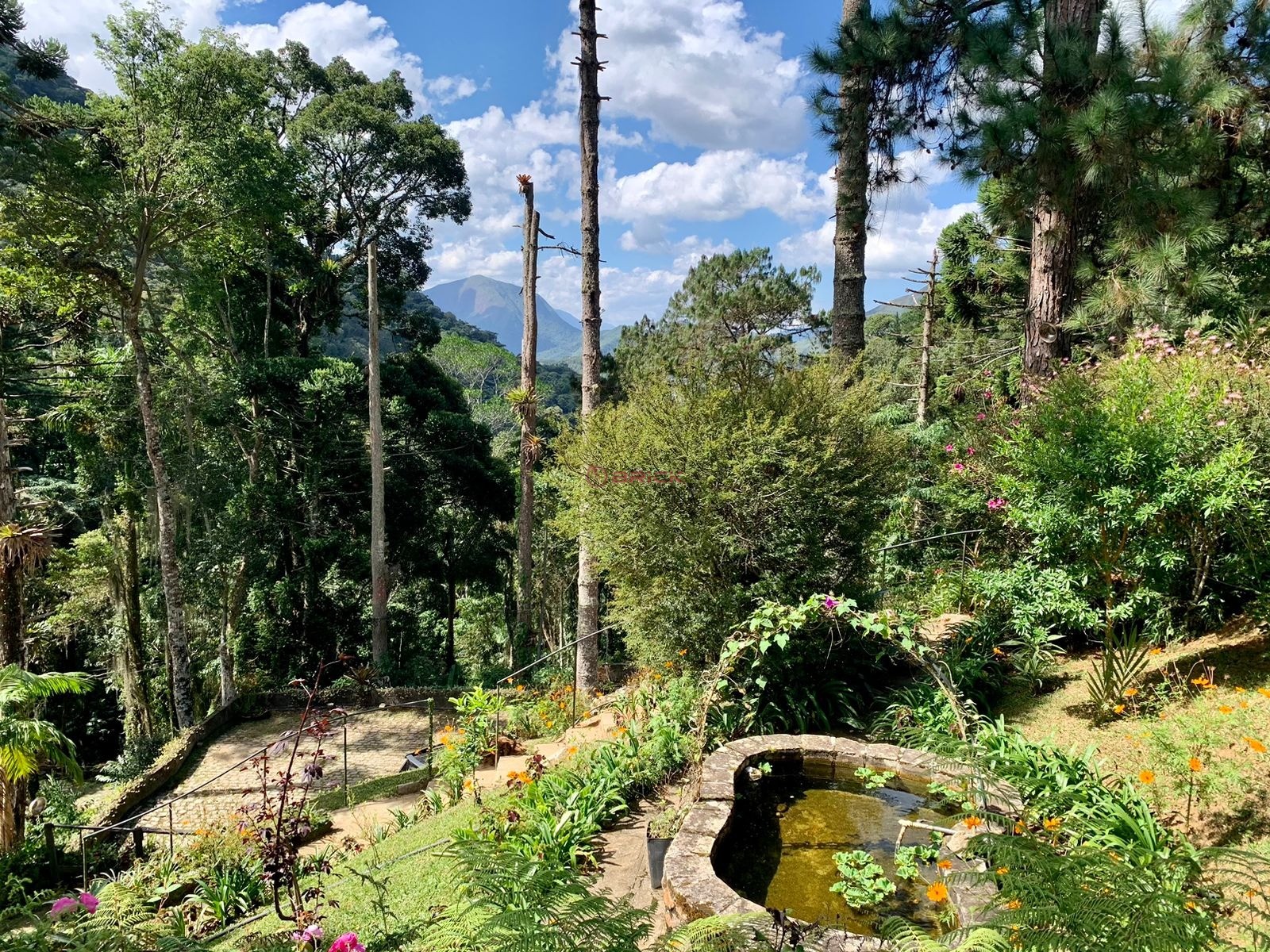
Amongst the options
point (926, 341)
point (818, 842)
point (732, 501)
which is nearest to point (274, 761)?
point (732, 501)

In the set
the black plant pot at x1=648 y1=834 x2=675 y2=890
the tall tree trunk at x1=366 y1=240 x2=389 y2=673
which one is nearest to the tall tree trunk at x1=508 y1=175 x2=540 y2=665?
the tall tree trunk at x1=366 y1=240 x2=389 y2=673

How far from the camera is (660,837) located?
391 cm

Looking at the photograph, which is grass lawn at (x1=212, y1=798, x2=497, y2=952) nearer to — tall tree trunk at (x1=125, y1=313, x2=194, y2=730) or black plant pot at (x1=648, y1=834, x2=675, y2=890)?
black plant pot at (x1=648, y1=834, x2=675, y2=890)

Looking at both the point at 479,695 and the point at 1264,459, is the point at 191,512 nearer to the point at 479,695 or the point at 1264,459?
the point at 479,695

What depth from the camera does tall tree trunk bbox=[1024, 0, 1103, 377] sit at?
546 cm

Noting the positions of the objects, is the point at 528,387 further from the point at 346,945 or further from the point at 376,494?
the point at 346,945

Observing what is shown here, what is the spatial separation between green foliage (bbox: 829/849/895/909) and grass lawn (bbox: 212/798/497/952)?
195cm

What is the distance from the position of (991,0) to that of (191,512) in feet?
50.0

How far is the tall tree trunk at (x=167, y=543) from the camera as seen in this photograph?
10.6 m

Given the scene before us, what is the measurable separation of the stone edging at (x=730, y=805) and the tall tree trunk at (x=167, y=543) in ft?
33.4

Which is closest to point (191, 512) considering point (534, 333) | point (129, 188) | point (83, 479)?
point (83, 479)

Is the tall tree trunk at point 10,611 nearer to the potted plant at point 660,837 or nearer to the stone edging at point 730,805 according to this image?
the potted plant at point 660,837

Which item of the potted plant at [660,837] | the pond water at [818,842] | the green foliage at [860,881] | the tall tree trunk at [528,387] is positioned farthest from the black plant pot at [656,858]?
the tall tree trunk at [528,387]

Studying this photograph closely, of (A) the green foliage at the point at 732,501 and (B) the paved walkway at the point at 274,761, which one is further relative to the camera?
(B) the paved walkway at the point at 274,761
